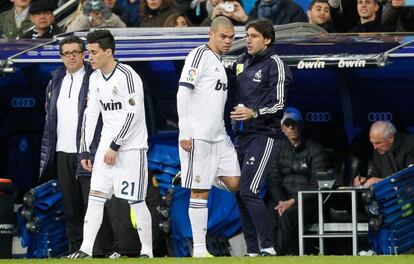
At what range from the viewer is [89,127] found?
16203mm

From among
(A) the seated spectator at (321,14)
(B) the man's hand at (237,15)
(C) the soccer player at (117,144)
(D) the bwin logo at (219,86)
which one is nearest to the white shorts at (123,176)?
(C) the soccer player at (117,144)

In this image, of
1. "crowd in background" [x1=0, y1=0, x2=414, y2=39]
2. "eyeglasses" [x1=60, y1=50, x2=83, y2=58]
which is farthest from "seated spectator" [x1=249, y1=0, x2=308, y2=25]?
"eyeglasses" [x1=60, y1=50, x2=83, y2=58]

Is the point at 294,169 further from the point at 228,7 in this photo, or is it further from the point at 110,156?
the point at 110,156

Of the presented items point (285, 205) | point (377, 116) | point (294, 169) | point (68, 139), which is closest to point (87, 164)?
point (68, 139)

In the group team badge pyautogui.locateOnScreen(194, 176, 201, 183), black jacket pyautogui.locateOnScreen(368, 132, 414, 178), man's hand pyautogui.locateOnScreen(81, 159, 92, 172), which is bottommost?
team badge pyautogui.locateOnScreen(194, 176, 201, 183)

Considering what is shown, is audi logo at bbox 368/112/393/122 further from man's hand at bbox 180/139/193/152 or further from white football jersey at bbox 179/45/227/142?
man's hand at bbox 180/139/193/152

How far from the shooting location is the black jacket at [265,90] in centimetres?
1564

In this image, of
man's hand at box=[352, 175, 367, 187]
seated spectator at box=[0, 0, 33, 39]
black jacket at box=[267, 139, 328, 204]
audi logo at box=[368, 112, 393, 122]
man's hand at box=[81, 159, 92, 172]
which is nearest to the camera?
man's hand at box=[81, 159, 92, 172]

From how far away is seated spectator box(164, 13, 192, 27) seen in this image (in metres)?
19.3

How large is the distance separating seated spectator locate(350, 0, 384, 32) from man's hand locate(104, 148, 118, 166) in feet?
13.1

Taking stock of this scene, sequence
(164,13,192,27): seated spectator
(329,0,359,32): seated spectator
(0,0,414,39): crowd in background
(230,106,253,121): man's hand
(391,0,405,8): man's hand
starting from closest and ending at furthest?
1. (230,106,253,121): man's hand
2. (391,0,405,8): man's hand
3. (0,0,414,39): crowd in background
4. (329,0,359,32): seated spectator
5. (164,13,192,27): seated spectator

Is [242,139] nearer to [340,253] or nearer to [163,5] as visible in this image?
[340,253]

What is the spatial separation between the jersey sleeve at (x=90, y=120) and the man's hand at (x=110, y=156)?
22.7 inches

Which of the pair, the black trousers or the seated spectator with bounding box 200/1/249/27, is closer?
the black trousers
